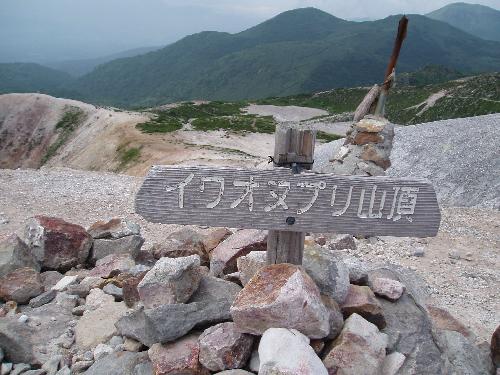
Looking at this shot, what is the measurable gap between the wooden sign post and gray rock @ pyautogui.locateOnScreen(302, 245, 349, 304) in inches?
38.6

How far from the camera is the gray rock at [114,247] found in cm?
823

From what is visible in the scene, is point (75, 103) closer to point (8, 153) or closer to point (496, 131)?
point (8, 153)

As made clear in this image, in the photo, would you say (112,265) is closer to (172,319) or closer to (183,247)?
→ (183,247)

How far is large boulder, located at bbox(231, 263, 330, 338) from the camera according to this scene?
434 centimetres

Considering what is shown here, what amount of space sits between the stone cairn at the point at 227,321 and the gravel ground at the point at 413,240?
2177 millimetres

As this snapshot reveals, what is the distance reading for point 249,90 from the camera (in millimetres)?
194000

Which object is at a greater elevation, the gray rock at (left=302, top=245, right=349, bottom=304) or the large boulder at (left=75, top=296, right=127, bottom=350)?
the gray rock at (left=302, top=245, right=349, bottom=304)

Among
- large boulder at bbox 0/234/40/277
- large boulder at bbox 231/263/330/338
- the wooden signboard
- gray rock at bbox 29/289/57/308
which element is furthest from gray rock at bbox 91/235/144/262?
the wooden signboard

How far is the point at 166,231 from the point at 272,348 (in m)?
8.20

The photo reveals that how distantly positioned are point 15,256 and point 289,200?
517 cm

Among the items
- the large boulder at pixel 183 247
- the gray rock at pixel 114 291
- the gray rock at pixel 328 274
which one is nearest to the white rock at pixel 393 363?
the gray rock at pixel 328 274

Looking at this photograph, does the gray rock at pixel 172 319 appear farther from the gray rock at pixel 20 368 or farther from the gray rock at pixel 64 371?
the gray rock at pixel 20 368

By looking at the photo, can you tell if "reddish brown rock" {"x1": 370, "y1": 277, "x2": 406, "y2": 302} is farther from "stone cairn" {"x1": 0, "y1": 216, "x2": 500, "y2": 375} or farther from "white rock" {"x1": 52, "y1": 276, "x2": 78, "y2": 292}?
"white rock" {"x1": 52, "y1": 276, "x2": 78, "y2": 292}

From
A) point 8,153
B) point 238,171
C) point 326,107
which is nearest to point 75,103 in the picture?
point 8,153
